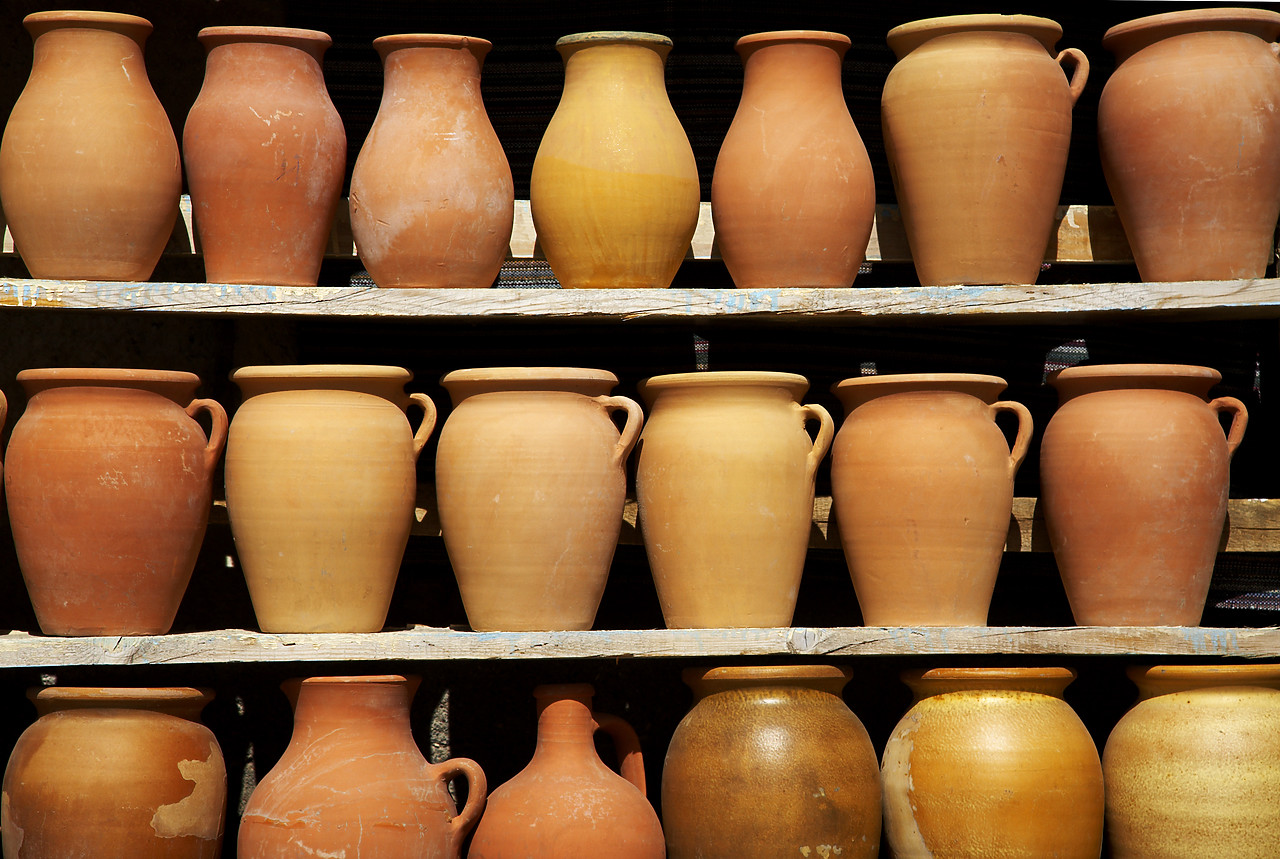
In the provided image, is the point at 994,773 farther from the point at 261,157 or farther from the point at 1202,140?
the point at 261,157

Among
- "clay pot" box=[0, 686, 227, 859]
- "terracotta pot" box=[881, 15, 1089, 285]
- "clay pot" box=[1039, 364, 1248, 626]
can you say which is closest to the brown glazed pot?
"terracotta pot" box=[881, 15, 1089, 285]

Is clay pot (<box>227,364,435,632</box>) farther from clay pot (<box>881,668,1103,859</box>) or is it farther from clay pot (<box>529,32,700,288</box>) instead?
clay pot (<box>881,668,1103,859</box>)

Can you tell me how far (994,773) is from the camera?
80.2 inches

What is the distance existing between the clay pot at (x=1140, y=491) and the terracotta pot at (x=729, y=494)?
46 cm

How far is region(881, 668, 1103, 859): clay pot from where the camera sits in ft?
6.66

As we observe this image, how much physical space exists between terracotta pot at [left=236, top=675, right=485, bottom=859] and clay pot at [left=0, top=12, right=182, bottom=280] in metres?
0.85

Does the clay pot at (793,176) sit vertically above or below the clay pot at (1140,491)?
above

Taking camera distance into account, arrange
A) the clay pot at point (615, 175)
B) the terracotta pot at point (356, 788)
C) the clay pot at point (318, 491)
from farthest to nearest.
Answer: the clay pot at point (615, 175) < the clay pot at point (318, 491) < the terracotta pot at point (356, 788)

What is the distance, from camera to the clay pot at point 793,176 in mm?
2232

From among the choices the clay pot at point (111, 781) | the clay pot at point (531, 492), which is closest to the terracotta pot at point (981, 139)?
the clay pot at point (531, 492)

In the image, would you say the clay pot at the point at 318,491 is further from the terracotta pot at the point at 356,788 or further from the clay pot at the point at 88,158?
the clay pot at the point at 88,158

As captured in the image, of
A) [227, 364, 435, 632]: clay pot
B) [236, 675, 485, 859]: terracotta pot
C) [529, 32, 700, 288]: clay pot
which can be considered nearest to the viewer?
[236, 675, 485, 859]: terracotta pot

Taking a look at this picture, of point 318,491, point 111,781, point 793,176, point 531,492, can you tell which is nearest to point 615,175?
point 793,176

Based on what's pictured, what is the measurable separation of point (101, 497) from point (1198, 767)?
6.17 ft
